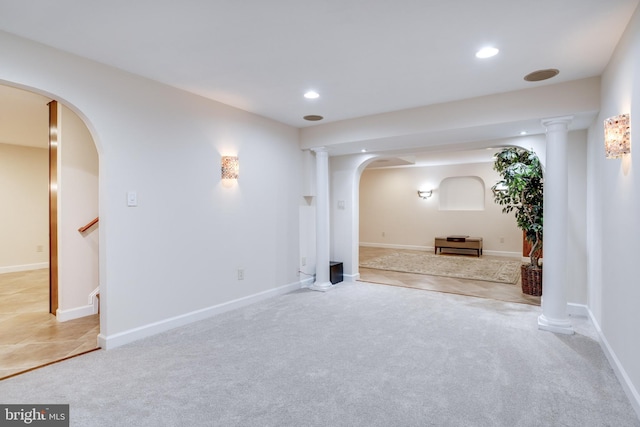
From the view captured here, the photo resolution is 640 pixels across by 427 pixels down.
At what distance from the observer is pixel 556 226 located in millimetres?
3303

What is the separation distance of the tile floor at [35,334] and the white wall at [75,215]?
271 millimetres

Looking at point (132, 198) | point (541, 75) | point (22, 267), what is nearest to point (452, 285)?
point (541, 75)

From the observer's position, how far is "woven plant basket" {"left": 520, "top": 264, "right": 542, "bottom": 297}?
14.6ft

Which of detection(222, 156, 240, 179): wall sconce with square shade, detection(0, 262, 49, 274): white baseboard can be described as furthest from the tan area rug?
detection(0, 262, 49, 274): white baseboard

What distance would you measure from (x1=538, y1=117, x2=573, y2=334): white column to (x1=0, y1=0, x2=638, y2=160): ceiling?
52 centimetres

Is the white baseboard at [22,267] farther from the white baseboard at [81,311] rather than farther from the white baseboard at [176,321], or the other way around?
the white baseboard at [176,321]

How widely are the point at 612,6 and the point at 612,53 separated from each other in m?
0.77

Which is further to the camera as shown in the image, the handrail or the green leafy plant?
the green leafy plant

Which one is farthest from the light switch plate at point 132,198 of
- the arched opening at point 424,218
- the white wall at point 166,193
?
the arched opening at point 424,218

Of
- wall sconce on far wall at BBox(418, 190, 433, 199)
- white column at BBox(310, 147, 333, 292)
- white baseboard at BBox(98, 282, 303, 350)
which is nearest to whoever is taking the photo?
white baseboard at BBox(98, 282, 303, 350)

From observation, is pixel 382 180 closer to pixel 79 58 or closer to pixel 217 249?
pixel 217 249

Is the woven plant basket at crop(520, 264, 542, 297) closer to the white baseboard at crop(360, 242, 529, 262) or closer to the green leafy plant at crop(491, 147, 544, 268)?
the green leafy plant at crop(491, 147, 544, 268)

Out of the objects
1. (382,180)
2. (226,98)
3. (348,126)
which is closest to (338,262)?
(348,126)

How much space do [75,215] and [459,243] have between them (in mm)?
7521
